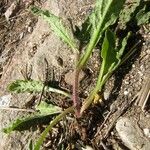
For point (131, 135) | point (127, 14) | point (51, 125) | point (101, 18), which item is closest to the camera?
point (131, 135)

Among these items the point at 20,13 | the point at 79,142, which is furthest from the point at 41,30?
the point at 79,142

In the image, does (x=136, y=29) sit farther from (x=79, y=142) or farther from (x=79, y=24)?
(x=79, y=142)

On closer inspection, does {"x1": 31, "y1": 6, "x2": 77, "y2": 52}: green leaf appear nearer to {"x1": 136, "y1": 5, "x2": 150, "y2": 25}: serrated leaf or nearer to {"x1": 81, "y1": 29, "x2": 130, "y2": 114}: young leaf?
{"x1": 81, "y1": 29, "x2": 130, "y2": 114}: young leaf

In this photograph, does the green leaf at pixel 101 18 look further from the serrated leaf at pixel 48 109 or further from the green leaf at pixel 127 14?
the serrated leaf at pixel 48 109

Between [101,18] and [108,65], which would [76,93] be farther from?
[101,18]

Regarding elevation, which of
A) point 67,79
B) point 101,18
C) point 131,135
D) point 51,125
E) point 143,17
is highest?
point 101,18

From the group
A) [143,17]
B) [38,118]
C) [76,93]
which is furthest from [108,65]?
[38,118]

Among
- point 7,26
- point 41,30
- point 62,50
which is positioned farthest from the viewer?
point 7,26
